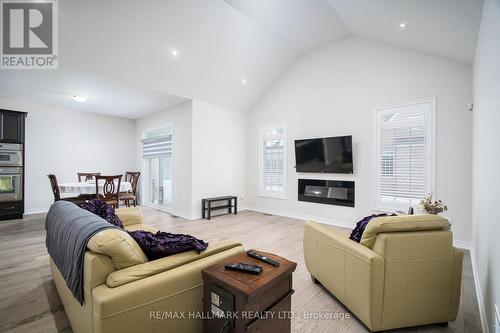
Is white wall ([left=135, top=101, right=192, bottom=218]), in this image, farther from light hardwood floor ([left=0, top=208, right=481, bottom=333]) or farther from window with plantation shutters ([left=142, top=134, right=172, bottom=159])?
light hardwood floor ([left=0, top=208, right=481, bottom=333])

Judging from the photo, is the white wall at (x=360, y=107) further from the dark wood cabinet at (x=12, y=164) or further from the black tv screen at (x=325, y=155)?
the dark wood cabinet at (x=12, y=164)

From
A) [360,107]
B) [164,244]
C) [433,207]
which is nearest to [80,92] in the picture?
[164,244]

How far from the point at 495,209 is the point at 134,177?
6.46 meters

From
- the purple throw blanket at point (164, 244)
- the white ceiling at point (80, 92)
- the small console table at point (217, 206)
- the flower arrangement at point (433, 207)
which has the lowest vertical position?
the small console table at point (217, 206)

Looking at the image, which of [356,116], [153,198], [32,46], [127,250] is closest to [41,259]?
[127,250]

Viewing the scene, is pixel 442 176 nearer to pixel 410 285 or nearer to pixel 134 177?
pixel 410 285

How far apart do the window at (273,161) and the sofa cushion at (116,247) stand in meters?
4.67

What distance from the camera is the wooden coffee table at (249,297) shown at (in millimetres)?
1110

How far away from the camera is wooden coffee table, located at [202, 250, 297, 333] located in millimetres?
1110

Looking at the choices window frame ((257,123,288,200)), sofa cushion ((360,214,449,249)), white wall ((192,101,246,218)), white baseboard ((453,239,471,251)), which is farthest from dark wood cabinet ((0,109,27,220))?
white baseboard ((453,239,471,251))

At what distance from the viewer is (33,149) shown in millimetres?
5629

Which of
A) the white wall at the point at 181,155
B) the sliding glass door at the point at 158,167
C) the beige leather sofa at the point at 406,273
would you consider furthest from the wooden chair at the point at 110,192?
the beige leather sofa at the point at 406,273

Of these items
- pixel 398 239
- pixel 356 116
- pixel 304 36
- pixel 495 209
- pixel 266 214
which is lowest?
pixel 266 214

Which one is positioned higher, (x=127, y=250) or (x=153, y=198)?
(x=127, y=250)
